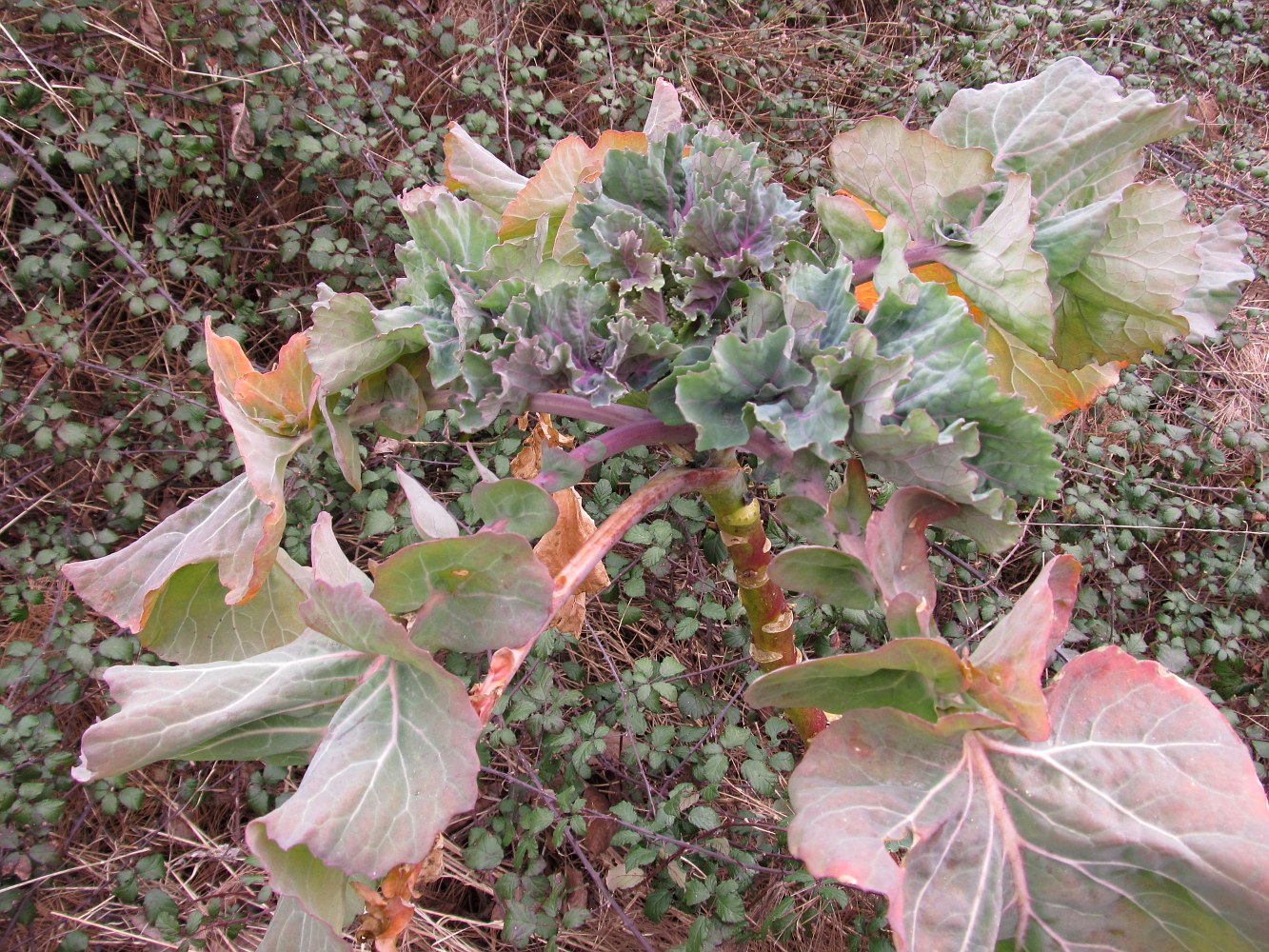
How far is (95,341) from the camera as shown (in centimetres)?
229

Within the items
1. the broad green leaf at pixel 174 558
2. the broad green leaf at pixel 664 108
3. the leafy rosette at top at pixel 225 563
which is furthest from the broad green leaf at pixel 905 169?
the broad green leaf at pixel 174 558

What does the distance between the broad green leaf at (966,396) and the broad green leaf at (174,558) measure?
63 centimetres

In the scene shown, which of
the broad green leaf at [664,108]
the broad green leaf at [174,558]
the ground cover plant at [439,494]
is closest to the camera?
the broad green leaf at [174,558]

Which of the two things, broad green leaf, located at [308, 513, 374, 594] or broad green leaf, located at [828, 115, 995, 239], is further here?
broad green leaf, located at [828, 115, 995, 239]

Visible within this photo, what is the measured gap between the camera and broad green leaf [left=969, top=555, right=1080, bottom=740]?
0.56m

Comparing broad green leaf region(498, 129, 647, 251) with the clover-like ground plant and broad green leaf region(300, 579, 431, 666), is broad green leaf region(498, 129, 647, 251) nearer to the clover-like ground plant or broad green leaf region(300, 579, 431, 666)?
the clover-like ground plant

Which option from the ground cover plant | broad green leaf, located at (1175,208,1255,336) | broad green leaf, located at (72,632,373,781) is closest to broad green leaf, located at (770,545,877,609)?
broad green leaf, located at (72,632,373,781)

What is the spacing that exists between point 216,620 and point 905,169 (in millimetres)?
861

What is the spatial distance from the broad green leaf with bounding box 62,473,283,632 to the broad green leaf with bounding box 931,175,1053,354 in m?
0.73

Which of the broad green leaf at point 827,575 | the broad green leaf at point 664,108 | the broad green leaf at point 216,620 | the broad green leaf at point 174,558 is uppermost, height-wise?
the broad green leaf at point 664,108

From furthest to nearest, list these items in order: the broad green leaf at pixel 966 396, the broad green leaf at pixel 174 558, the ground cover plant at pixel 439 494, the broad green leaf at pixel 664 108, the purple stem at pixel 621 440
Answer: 1. the ground cover plant at pixel 439 494
2. the broad green leaf at pixel 664 108
3. the broad green leaf at pixel 174 558
4. the purple stem at pixel 621 440
5. the broad green leaf at pixel 966 396

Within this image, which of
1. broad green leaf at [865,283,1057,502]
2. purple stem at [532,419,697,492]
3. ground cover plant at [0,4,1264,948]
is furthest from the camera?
ground cover plant at [0,4,1264,948]

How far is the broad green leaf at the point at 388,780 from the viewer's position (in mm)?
622

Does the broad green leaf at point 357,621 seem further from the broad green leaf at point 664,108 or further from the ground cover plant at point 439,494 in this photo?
the ground cover plant at point 439,494
